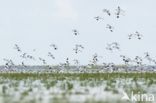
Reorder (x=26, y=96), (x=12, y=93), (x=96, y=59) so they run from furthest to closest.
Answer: (x=96, y=59) < (x=12, y=93) < (x=26, y=96)

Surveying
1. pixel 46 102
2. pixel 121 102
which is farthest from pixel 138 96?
pixel 46 102

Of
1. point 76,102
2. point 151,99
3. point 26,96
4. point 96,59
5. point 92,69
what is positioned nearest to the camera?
point 76,102

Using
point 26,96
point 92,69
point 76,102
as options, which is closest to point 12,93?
point 26,96

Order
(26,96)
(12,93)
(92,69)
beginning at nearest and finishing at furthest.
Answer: (26,96)
(12,93)
(92,69)

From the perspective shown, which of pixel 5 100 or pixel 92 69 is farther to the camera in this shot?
pixel 92 69

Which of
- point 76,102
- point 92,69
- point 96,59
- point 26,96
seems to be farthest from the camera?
point 92,69

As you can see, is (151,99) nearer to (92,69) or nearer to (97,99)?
(97,99)

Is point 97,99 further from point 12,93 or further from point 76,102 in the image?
point 12,93

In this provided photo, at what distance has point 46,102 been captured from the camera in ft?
92.6

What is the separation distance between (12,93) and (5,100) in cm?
524

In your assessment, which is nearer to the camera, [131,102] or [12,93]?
[131,102]

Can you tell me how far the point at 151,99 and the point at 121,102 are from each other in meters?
2.49

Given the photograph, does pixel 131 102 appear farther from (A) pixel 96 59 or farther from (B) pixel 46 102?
(A) pixel 96 59

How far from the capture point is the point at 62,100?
1143 inches
